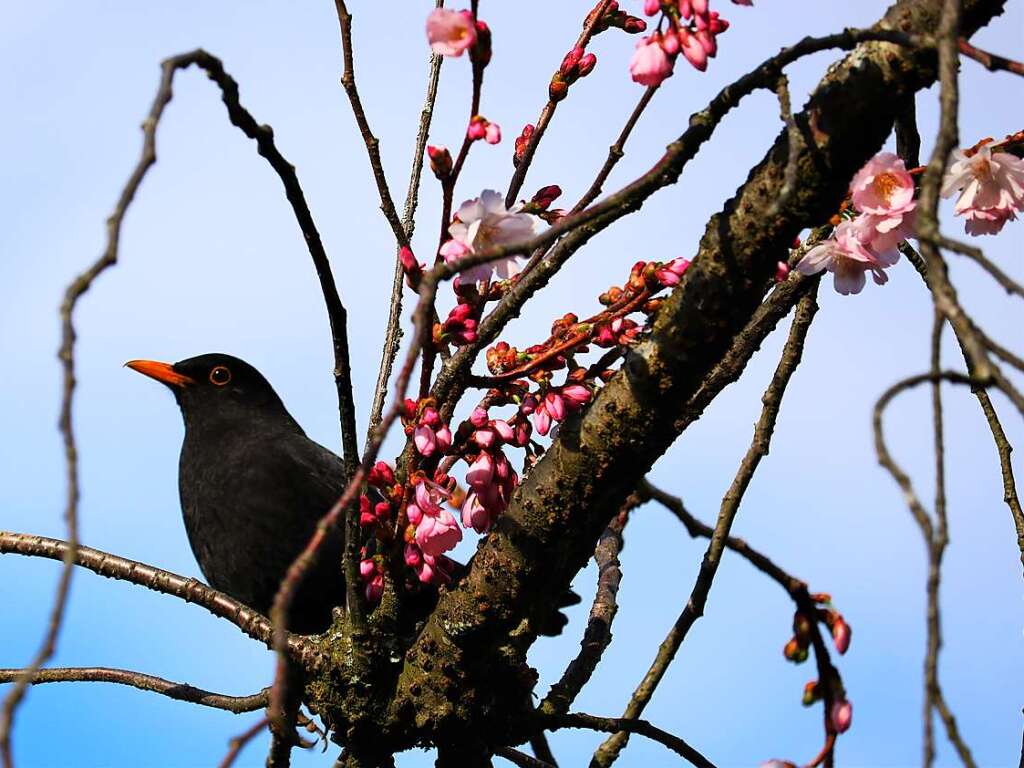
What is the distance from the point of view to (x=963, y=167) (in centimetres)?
267

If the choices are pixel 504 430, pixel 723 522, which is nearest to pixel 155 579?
pixel 504 430

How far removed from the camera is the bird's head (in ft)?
16.8

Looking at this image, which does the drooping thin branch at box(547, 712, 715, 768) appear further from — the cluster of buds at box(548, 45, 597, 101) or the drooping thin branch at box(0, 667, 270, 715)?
the cluster of buds at box(548, 45, 597, 101)

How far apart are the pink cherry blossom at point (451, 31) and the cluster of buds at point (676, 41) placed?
1.14ft

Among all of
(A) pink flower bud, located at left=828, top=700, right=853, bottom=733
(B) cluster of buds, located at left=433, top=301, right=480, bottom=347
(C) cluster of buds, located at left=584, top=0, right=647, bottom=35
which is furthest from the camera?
(C) cluster of buds, located at left=584, top=0, right=647, bottom=35

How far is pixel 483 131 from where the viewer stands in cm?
234

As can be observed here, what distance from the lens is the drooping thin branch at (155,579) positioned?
3098 mm

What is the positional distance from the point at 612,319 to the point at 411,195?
128cm

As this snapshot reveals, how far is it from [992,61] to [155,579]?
2.44 meters

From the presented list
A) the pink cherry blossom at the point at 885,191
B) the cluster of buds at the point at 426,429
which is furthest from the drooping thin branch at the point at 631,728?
the pink cherry blossom at the point at 885,191

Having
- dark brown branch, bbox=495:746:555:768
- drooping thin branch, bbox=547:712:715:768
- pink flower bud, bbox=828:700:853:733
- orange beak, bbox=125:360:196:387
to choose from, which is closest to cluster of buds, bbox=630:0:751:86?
pink flower bud, bbox=828:700:853:733

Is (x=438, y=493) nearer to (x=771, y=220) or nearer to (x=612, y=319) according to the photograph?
(x=612, y=319)

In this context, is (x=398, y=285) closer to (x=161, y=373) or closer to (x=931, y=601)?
(x=161, y=373)

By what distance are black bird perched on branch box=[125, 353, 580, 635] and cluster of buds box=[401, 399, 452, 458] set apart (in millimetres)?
1089
